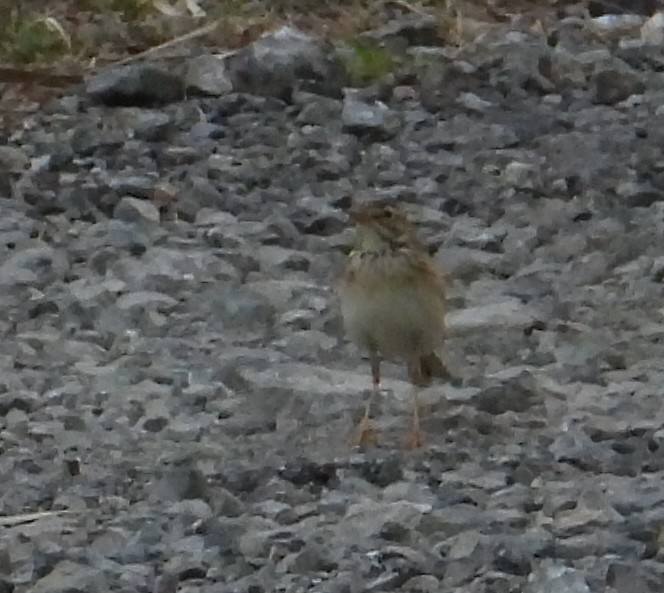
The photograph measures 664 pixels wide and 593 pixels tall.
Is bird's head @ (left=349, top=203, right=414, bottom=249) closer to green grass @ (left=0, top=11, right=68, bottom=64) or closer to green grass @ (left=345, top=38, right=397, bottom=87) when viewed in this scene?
green grass @ (left=345, top=38, right=397, bottom=87)

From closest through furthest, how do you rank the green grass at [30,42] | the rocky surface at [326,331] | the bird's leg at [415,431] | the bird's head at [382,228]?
the rocky surface at [326,331] → the bird's leg at [415,431] → the bird's head at [382,228] → the green grass at [30,42]

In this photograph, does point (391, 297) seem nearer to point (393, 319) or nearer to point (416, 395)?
point (393, 319)

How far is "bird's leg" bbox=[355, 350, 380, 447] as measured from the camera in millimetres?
4062

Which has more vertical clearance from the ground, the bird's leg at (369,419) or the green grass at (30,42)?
the green grass at (30,42)

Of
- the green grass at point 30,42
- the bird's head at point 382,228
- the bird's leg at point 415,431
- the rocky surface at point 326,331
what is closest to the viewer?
the rocky surface at point 326,331

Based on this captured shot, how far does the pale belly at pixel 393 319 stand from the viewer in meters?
4.05

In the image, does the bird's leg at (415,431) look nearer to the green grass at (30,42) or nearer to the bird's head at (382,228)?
the bird's head at (382,228)

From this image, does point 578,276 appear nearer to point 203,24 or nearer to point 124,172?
point 124,172

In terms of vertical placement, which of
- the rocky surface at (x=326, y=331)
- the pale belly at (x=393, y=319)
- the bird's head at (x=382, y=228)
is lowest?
the rocky surface at (x=326, y=331)

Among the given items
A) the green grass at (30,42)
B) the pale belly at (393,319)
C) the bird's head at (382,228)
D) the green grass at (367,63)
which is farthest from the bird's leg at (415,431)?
the green grass at (30,42)

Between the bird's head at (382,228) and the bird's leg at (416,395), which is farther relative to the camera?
the bird's head at (382,228)

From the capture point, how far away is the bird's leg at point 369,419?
160 inches

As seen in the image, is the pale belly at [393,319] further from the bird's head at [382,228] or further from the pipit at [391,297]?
the bird's head at [382,228]

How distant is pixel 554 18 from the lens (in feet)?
26.4
